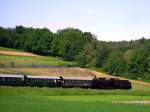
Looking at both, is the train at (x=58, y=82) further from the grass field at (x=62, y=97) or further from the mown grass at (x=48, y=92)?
the mown grass at (x=48, y=92)

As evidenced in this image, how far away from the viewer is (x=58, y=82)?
72.9 metres

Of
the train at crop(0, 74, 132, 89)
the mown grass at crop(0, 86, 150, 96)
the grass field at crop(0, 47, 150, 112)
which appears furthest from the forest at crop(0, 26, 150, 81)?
the mown grass at crop(0, 86, 150, 96)

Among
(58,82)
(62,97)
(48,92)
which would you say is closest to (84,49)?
(58,82)

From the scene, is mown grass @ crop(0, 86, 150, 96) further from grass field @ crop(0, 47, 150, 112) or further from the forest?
the forest

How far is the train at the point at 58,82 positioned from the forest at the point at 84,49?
128 feet

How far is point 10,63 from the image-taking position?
99.4 m

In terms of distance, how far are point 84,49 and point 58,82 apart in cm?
7625

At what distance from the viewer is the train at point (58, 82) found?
2657 inches

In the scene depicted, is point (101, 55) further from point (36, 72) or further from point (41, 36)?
point (36, 72)

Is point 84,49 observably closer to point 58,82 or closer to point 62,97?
point 58,82

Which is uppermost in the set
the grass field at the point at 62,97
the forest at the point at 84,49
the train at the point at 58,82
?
the forest at the point at 84,49

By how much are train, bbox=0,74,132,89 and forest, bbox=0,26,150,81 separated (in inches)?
1540

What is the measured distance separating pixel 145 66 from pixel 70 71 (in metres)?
33.0

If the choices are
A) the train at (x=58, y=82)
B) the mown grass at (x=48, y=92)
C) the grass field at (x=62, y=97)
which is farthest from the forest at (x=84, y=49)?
the mown grass at (x=48, y=92)
